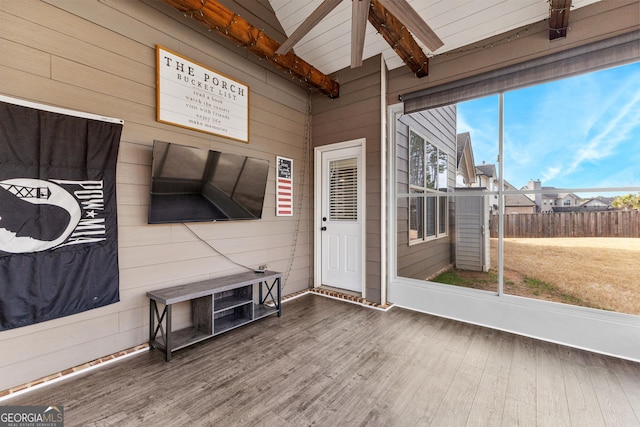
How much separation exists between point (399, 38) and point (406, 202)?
2.02m

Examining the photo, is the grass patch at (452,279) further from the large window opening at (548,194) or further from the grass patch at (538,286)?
the grass patch at (538,286)

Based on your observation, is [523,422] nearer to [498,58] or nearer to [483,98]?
[483,98]

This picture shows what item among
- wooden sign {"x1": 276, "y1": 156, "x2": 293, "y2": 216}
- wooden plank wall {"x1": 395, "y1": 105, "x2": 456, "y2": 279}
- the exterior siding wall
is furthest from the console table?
wooden plank wall {"x1": 395, "y1": 105, "x2": 456, "y2": 279}

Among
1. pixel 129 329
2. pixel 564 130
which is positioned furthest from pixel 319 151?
pixel 129 329

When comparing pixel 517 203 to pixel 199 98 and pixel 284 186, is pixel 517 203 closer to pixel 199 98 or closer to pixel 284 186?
pixel 284 186

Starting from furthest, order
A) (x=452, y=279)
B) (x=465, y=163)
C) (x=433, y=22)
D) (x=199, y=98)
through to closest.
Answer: (x=452, y=279) → (x=465, y=163) → (x=433, y=22) → (x=199, y=98)

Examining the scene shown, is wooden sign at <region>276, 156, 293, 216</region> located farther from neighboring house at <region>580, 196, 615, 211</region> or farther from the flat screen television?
neighboring house at <region>580, 196, 615, 211</region>

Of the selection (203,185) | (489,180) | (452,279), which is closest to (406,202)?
(489,180)

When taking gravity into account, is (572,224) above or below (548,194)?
below

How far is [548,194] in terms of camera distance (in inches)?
114

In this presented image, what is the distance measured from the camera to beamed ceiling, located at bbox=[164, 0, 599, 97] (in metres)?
2.06

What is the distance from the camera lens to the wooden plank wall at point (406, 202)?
3.76 m

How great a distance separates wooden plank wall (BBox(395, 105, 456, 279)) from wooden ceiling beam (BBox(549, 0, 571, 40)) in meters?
1.25

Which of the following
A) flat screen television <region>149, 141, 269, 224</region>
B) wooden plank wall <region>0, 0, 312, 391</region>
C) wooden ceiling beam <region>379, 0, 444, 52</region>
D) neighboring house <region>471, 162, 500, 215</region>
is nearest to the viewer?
wooden ceiling beam <region>379, 0, 444, 52</region>
